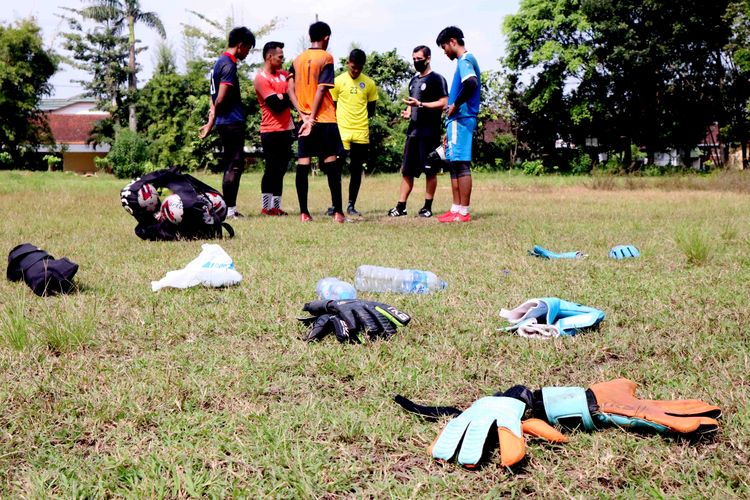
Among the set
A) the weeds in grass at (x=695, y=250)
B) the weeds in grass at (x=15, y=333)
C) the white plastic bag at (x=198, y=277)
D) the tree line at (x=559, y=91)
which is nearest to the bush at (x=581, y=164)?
the tree line at (x=559, y=91)

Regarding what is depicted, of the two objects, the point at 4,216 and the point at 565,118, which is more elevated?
the point at 565,118

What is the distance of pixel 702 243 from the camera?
207 inches

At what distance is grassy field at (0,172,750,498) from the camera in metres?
1.80

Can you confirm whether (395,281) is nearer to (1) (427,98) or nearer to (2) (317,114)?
(2) (317,114)

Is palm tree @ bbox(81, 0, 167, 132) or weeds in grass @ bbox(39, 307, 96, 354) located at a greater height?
palm tree @ bbox(81, 0, 167, 132)

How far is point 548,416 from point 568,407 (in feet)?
0.22

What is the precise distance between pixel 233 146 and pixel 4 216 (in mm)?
3095

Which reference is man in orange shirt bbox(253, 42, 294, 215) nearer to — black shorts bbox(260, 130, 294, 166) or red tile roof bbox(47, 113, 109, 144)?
black shorts bbox(260, 130, 294, 166)

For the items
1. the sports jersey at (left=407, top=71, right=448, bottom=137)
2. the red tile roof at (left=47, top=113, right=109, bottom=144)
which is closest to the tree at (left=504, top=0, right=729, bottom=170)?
the sports jersey at (left=407, top=71, right=448, bottom=137)

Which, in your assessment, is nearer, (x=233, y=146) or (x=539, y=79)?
(x=233, y=146)

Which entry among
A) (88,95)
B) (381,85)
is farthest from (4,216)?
(88,95)

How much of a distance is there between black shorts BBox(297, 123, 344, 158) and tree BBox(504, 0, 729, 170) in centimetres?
2824

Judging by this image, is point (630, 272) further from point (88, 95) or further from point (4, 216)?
point (88, 95)

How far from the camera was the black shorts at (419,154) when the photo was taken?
900cm
